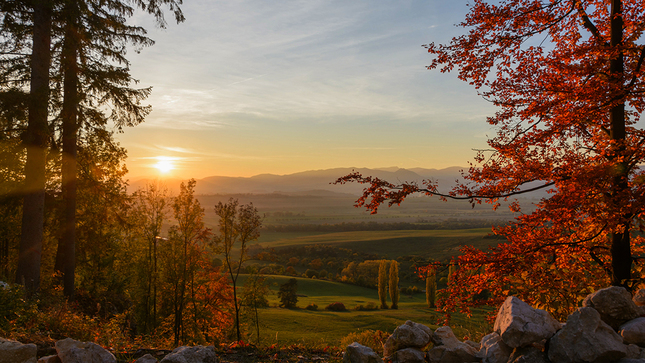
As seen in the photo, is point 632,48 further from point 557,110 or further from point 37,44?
point 37,44

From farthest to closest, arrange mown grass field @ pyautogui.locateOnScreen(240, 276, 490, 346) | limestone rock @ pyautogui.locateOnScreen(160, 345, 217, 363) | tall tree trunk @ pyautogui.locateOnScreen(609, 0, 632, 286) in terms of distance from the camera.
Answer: mown grass field @ pyautogui.locateOnScreen(240, 276, 490, 346)
tall tree trunk @ pyautogui.locateOnScreen(609, 0, 632, 286)
limestone rock @ pyautogui.locateOnScreen(160, 345, 217, 363)

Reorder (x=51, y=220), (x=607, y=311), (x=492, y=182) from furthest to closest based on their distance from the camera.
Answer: (x=51, y=220) < (x=492, y=182) < (x=607, y=311)

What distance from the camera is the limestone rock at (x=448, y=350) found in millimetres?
4859

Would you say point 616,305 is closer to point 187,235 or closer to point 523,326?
point 523,326

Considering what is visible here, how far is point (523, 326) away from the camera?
425 cm

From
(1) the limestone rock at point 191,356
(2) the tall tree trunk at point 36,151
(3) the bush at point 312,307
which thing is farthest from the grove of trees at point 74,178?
(3) the bush at point 312,307

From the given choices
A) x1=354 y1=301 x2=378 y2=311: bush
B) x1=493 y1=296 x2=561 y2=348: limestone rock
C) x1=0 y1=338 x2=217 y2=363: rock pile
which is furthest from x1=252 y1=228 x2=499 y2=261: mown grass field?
x1=0 y1=338 x2=217 y2=363: rock pile

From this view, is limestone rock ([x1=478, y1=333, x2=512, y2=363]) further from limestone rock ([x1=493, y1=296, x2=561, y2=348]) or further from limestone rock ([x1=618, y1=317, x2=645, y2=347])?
limestone rock ([x1=618, y1=317, x2=645, y2=347])

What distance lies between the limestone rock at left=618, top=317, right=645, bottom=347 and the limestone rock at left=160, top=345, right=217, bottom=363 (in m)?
5.27

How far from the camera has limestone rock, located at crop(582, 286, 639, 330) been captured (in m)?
4.55

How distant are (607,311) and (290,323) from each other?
39924mm

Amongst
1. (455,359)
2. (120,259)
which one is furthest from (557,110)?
(120,259)

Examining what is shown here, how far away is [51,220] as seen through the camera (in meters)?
17.5

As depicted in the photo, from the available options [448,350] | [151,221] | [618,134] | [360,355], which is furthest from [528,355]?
[151,221]
